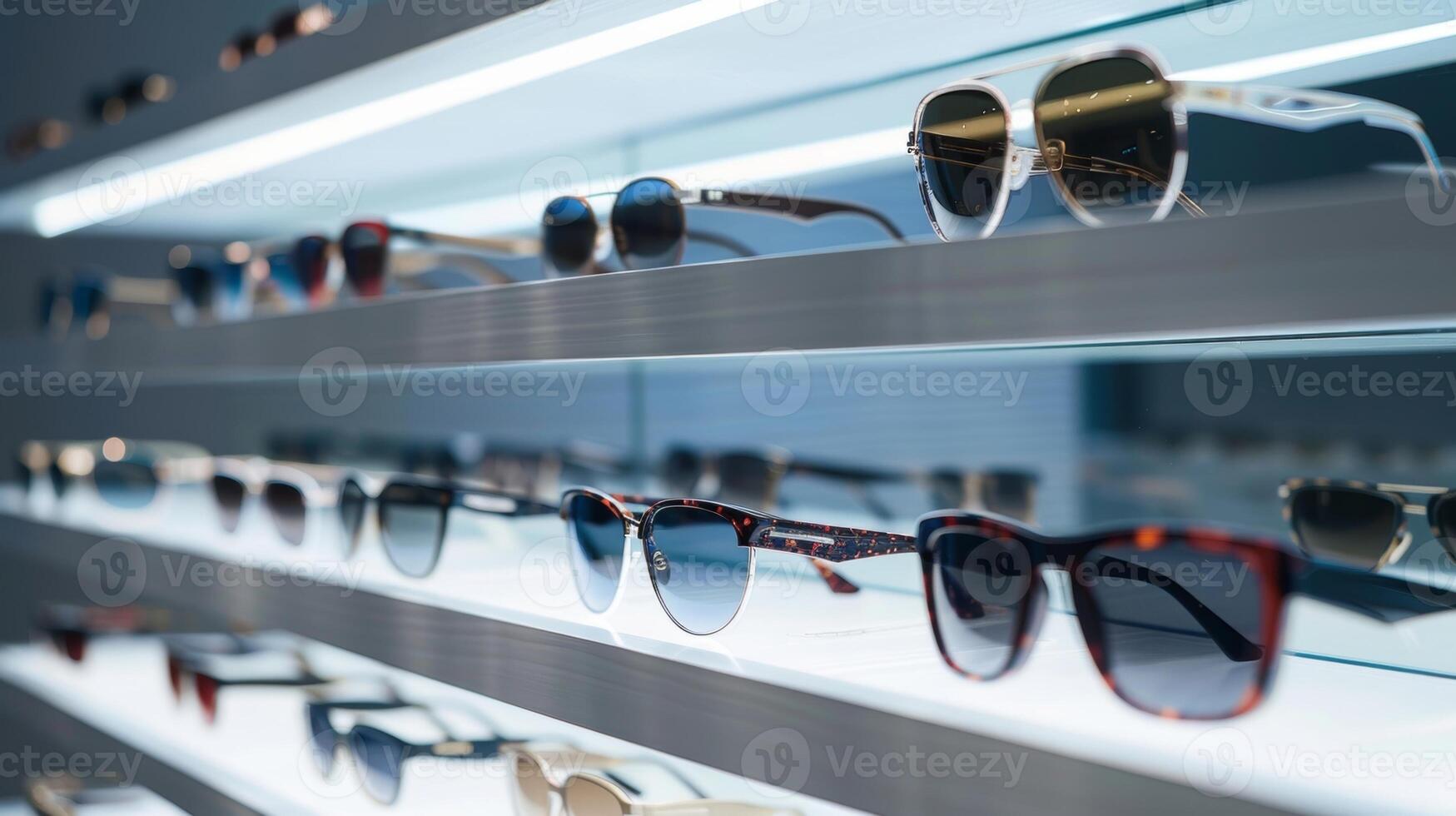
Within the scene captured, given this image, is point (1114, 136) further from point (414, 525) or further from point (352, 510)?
point (352, 510)

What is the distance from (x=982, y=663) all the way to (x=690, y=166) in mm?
695

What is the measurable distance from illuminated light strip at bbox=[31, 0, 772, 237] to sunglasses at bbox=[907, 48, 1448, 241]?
0.64 feet

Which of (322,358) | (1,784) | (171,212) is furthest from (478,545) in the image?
(1,784)

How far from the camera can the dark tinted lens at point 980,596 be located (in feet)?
1.49

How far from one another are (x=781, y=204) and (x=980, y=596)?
0.36 m

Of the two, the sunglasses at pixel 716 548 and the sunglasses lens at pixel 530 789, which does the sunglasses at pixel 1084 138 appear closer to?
the sunglasses at pixel 716 548

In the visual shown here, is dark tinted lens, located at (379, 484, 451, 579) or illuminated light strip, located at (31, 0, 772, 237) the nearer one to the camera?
illuminated light strip, located at (31, 0, 772, 237)

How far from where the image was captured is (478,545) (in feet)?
2.95

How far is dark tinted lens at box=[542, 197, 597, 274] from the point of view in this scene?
697 mm

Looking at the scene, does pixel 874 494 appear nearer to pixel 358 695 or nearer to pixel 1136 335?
pixel 358 695

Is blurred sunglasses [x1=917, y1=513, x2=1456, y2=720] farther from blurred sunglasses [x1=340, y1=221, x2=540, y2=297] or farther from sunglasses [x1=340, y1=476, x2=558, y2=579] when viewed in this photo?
blurred sunglasses [x1=340, y1=221, x2=540, y2=297]

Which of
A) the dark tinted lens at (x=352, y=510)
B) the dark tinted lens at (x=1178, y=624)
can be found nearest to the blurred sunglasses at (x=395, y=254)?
the dark tinted lens at (x=352, y=510)
